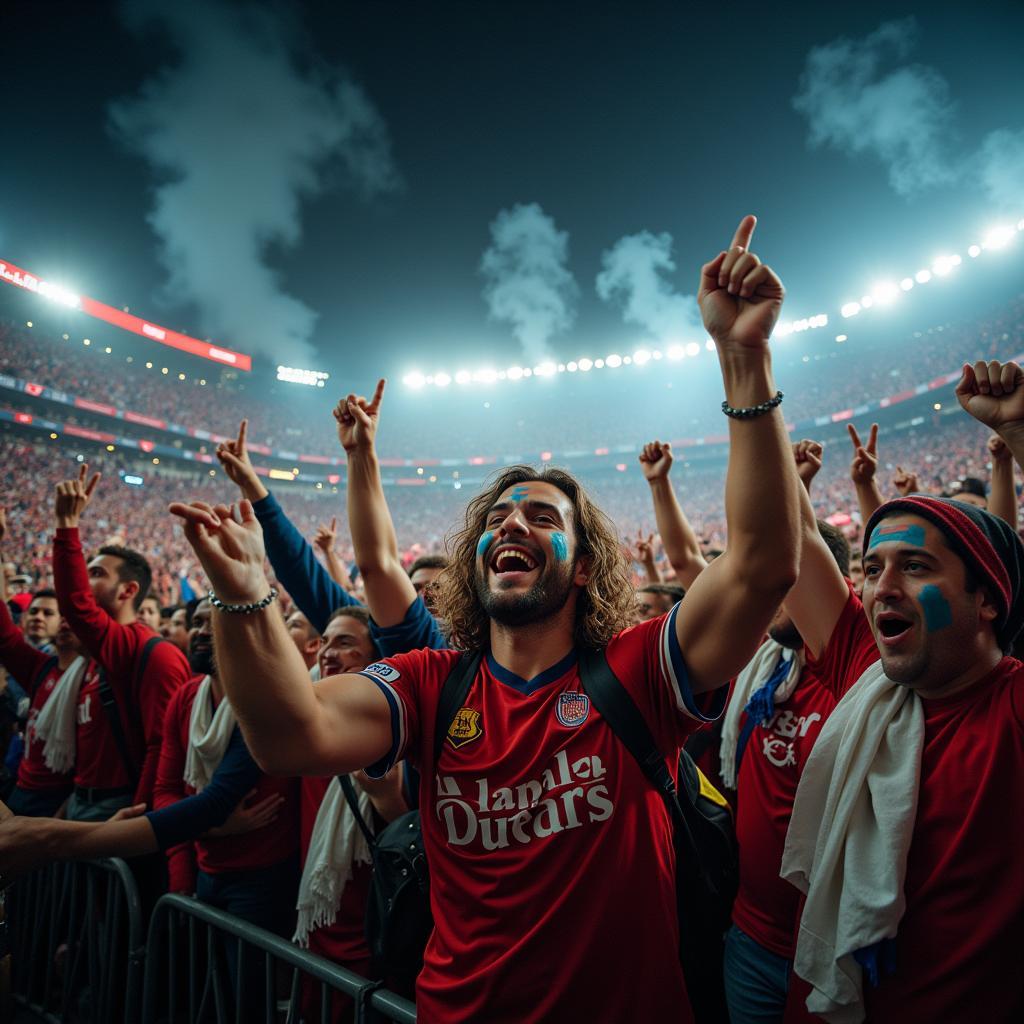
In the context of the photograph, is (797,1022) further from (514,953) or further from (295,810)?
(295,810)

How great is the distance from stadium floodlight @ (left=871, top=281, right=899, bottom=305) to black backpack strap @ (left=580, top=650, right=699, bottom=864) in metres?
44.8

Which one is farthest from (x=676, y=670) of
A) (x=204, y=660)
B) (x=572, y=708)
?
(x=204, y=660)

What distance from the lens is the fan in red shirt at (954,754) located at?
1.40m

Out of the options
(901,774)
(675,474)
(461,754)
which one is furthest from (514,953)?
(675,474)

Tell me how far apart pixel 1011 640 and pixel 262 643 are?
86.4 inches

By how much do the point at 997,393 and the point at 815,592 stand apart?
1062 mm

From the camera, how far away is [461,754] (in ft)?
5.42

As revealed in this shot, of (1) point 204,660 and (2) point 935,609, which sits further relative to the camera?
(1) point 204,660

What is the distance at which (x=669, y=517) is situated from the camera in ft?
9.40

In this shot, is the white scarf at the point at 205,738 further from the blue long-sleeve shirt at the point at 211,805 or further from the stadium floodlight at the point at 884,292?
the stadium floodlight at the point at 884,292

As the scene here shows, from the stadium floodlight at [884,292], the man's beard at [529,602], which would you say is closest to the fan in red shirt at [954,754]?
the man's beard at [529,602]

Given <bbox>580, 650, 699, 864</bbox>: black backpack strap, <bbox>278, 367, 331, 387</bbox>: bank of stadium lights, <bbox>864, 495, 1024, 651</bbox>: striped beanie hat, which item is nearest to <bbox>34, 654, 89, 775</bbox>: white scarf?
<bbox>580, 650, 699, 864</bbox>: black backpack strap

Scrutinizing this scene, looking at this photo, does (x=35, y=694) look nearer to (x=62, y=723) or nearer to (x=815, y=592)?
(x=62, y=723)

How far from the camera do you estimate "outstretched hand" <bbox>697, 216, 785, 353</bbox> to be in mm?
1488
